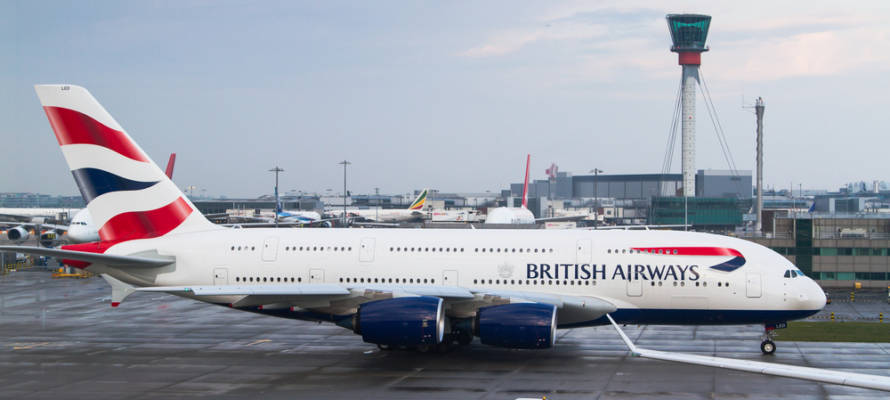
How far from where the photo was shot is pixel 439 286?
1059 inches

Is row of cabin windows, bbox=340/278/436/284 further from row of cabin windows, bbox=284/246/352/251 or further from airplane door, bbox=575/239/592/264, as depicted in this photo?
airplane door, bbox=575/239/592/264

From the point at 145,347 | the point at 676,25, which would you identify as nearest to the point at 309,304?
the point at 145,347

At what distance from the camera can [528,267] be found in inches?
1061

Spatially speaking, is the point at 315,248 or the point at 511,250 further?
the point at 315,248

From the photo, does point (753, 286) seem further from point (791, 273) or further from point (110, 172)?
point (110, 172)

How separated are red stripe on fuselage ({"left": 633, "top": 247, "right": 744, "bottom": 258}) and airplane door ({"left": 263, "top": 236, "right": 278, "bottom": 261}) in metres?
13.2

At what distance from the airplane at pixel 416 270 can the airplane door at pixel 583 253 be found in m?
0.04

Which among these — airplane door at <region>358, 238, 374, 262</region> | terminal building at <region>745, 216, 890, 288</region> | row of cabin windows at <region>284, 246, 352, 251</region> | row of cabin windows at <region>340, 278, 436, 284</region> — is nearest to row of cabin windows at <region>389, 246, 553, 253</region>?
airplane door at <region>358, 238, 374, 262</region>

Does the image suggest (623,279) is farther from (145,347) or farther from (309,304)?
(145,347)

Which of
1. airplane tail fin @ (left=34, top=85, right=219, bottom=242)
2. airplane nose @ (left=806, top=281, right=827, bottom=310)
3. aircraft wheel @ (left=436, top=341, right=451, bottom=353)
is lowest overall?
aircraft wheel @ (left=436, top=341, right=451, bottom=353)

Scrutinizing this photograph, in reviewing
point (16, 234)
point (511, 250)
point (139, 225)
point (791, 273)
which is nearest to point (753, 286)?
point (791, 273)

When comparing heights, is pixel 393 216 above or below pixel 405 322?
above

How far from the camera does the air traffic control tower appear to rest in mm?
161875

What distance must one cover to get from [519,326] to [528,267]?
10.9 ft
